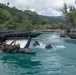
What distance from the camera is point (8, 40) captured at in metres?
32.2

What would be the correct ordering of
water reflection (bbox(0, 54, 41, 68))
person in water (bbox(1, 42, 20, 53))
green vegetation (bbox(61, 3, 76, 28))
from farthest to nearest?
1. green vegetation (bbox(61, 3, 76, 28))
2. person in water (bbox(1, 42, 20, 53))
3. water reflection (bbox(0, 54, 41, 68))

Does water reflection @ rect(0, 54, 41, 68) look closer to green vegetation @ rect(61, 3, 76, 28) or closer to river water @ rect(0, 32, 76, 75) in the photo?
river water @ rect(0, 32, 76, 75)

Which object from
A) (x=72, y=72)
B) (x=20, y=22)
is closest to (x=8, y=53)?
(x=72, y=72)

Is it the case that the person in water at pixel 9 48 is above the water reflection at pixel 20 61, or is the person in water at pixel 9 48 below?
above

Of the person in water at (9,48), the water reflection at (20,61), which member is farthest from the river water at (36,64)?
the person in water at (9,48)

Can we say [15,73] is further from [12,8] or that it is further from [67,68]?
[12,8]

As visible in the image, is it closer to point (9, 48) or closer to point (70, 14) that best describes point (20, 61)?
point (9, 48)

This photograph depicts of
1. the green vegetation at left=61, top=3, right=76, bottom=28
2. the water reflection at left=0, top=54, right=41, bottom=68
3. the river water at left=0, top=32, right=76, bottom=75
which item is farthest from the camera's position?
the green vegetation at left=61, top=3, right=76, bottom=28

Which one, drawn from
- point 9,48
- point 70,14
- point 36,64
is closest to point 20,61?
point 36,64

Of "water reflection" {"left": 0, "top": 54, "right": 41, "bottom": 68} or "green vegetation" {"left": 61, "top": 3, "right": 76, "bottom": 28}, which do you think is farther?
"green vegetation" {"left": 61, "top": 3, "right": 76, "bottom": 28}

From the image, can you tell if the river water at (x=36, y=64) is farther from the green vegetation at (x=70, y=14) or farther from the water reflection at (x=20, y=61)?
the green vegetation at (x=70, y=14)

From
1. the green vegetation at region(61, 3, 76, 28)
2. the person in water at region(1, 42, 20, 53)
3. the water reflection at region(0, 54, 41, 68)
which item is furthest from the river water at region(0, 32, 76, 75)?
the green vegetation at region(61, 3, 76, 28)

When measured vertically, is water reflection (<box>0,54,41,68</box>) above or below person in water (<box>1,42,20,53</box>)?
below

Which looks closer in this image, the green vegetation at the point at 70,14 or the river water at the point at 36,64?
the river water at the point at 36,64
